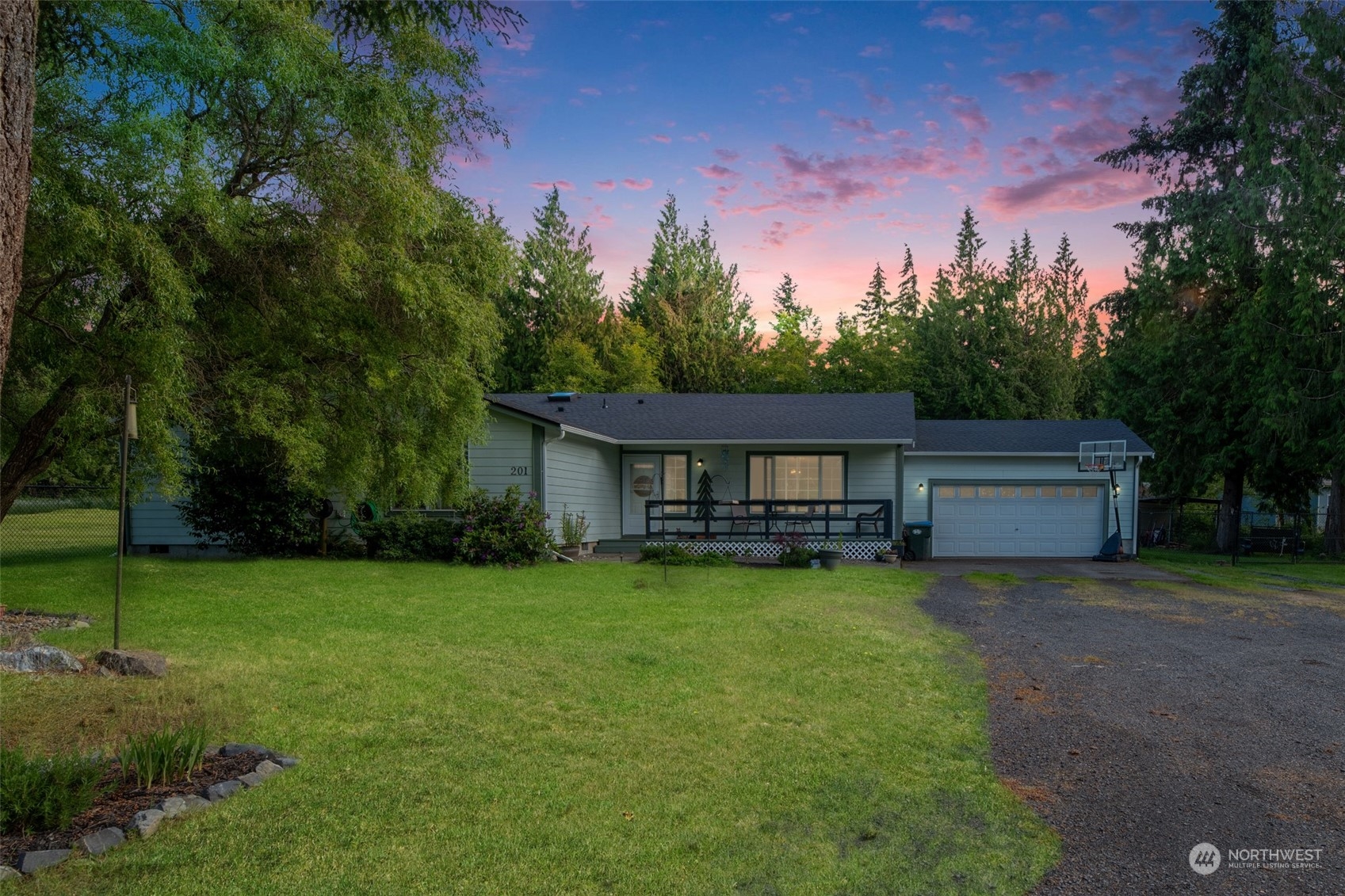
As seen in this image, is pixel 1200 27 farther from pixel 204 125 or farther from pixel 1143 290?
pixel 204 125

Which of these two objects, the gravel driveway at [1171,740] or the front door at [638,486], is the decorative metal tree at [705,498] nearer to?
the front door at [638,486]

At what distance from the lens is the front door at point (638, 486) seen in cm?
2020

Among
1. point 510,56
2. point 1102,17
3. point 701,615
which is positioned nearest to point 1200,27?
point 1102,17

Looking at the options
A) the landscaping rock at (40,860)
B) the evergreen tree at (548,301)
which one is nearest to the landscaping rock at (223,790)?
the landscaping rock at (40,860)

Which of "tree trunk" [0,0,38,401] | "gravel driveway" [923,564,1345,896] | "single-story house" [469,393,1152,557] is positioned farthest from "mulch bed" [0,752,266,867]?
"single-story house" [469,393,1152,557]

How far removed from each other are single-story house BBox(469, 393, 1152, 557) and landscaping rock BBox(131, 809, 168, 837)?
14844 millimetres

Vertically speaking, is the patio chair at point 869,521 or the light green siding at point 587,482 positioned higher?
the light green siding at point 587,482

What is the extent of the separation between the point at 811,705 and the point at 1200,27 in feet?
89.9

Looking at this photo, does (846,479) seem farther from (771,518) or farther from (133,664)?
(133,664)

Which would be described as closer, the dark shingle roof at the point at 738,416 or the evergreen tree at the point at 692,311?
the dark shingle roof at the point at 738,416

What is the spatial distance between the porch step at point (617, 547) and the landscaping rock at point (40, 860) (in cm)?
1492

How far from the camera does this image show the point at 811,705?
595cm

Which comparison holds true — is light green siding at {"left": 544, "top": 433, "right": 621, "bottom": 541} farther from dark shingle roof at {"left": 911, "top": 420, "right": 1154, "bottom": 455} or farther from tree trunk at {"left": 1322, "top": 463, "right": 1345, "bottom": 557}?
tree trunk at {"left": 1322, "top": 463, "right": 1345, "bottom": 557}

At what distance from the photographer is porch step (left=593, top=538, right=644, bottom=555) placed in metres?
18.4
